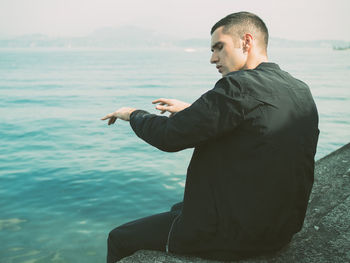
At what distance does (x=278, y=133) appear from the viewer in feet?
6.80

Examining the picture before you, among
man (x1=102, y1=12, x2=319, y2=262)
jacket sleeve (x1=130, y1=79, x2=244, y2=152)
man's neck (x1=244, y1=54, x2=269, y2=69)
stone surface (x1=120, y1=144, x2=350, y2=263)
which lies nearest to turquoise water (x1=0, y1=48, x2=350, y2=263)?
stone surface (x1=120, y1=144, x2=350, y2=263)

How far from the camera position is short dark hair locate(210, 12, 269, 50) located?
7.91ft

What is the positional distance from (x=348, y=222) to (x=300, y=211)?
47.1 inches

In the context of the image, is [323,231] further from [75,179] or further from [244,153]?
[75,179]

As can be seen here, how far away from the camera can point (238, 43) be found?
2.42m

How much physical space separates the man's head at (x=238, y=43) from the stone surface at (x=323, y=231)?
1387 mm

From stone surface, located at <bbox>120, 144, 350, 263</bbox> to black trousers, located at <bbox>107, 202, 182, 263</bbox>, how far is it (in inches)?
3.3

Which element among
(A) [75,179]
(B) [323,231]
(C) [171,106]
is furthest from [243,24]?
(A) [75,179]

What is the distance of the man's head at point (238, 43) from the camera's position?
7.91 ft

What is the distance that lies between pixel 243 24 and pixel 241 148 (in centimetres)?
88

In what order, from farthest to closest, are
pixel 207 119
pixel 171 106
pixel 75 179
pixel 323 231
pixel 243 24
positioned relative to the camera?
pixel 75 179 < pixel 323 231 < pixel 171 106 < pixel 243 24 < pixel 207 119

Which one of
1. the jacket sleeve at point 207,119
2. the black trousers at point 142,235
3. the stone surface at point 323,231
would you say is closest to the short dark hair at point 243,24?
the jacket sleeve at point 207,119

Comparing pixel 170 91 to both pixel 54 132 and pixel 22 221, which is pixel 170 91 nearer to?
pixel 54 132

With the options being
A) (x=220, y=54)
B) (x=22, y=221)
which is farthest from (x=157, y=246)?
(x=22, y=221)
